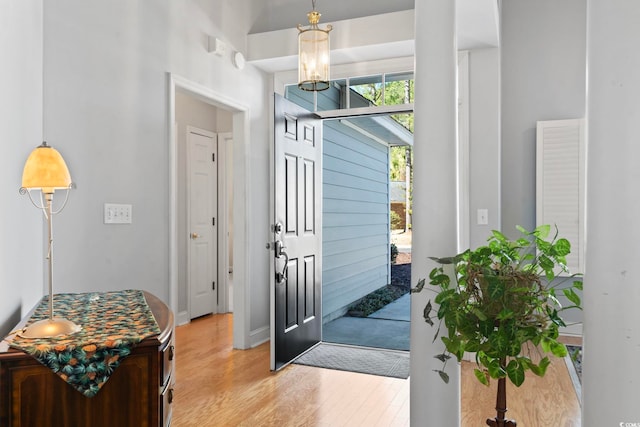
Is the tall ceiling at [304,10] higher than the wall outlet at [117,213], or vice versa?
the tall ceiling at [304,10]

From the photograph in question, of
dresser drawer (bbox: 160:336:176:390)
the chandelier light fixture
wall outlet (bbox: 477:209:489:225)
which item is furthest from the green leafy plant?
wall outlet (bbox: 477:209:489:225)

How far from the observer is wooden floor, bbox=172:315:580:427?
2773mm

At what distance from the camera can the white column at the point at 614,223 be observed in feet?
3.29

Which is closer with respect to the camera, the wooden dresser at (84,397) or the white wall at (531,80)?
the wooden dresser at (84,397)

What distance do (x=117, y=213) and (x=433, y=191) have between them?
1915mm

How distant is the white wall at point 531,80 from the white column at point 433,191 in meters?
2.72

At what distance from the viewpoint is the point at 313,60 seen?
3.60 metres

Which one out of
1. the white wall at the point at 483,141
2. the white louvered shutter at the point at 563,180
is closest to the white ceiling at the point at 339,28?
the white wall at the point at 483,141

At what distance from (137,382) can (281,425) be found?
4.69 feet

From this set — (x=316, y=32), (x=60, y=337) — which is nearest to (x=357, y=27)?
(x=316, y=32)

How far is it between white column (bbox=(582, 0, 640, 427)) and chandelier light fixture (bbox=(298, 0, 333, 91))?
8.61 feet

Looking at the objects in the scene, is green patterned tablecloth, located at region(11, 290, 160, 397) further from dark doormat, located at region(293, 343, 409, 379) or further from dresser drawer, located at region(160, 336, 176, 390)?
dark doormat, located at region(293, 343, 409, 379)

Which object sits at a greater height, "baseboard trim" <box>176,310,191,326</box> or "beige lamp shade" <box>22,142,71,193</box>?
"beige lamp shade" <box>22,142,71,193</box>

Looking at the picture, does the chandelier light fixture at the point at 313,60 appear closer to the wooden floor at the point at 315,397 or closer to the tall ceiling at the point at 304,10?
the tall ceiling at the point at 304,10
